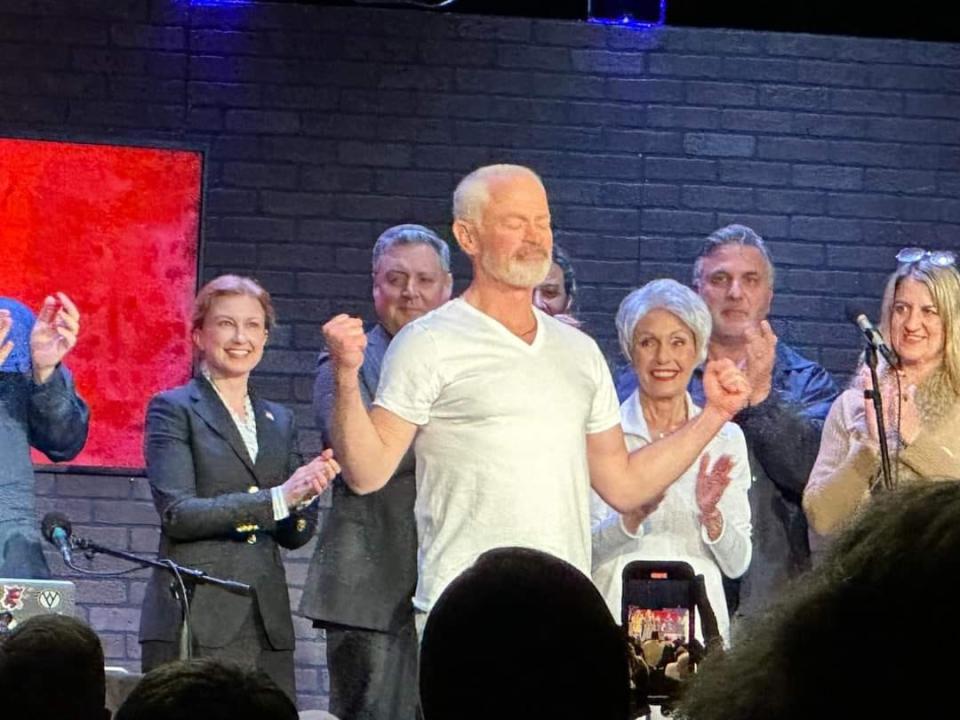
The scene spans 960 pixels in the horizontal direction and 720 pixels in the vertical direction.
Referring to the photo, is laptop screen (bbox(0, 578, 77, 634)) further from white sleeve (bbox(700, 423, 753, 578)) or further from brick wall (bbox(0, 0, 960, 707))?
brick wall (bbox(0, 0, 960, 707))

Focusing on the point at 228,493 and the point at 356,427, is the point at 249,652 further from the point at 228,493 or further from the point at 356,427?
the point at 356,427

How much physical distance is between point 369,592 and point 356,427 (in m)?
0.87

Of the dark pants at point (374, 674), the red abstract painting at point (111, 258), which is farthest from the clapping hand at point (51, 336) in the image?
the red abstract painting at point (111, 258)

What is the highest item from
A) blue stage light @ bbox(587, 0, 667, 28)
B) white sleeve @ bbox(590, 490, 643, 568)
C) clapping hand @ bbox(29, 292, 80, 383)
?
blue stage light @ bbox(587, 0, 667, 28)

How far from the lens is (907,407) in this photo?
11.9ft

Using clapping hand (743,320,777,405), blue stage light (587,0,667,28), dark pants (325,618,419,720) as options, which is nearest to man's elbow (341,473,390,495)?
dark pants (325,618,419,720)

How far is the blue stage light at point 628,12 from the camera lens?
5.58 metres

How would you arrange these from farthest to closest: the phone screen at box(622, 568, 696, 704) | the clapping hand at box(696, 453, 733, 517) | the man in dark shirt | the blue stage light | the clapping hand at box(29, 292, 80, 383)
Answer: the blue stage light, the man in dark shirt, the clapping hand at box(29, 292, 80, 383), the clapping hand at box(696, 453, 733, 517), the phone screen at box(622, 568, 696, 704)

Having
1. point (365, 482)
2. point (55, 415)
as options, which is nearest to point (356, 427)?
point (365, 482)

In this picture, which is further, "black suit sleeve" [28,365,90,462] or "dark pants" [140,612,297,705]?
"black suit sleeve" [28,365,90,462]

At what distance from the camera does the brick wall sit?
5.37 meters

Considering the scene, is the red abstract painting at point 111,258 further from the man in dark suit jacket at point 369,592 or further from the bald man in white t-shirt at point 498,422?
the bald man in white t-shirt at point 498,422

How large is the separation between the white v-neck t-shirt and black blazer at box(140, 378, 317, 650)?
0.78m

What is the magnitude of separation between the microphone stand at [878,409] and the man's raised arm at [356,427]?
0.95 m
